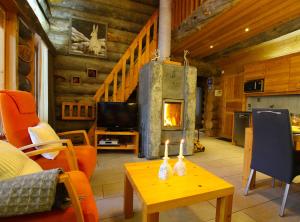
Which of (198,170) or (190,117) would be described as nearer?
(198,170)

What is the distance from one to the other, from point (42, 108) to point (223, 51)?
4.64m

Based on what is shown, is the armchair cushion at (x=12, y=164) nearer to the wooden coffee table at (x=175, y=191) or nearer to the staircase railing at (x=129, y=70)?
the wooden coffee table at (x=175, y=191)

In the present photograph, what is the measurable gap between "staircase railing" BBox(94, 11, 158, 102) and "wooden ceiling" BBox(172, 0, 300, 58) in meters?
0.72

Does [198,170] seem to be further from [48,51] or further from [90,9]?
[90,9]

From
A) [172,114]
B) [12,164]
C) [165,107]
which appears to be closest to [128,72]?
[165,107]

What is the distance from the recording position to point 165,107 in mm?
3357

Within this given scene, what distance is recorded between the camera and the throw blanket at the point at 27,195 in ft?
2.38

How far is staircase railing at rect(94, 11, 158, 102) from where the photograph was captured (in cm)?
396

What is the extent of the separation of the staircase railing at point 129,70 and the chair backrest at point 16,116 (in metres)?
2.12

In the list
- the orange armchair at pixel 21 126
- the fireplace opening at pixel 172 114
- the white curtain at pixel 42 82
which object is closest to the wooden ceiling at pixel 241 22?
the fireplace opening at pixel 172 114

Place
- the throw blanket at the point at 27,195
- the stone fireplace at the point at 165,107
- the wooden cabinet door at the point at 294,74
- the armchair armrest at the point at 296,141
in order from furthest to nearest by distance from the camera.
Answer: the wooden cabinet door at the point at 294,74, the stone fireplace at the point at 165,107, the armchair armrest at the point at 296,141, the throw blanket at the point at 27,195

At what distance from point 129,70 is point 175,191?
11.2 ft

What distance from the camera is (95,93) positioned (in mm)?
4156

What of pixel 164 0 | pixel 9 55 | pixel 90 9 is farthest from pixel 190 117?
pixel 90 9
